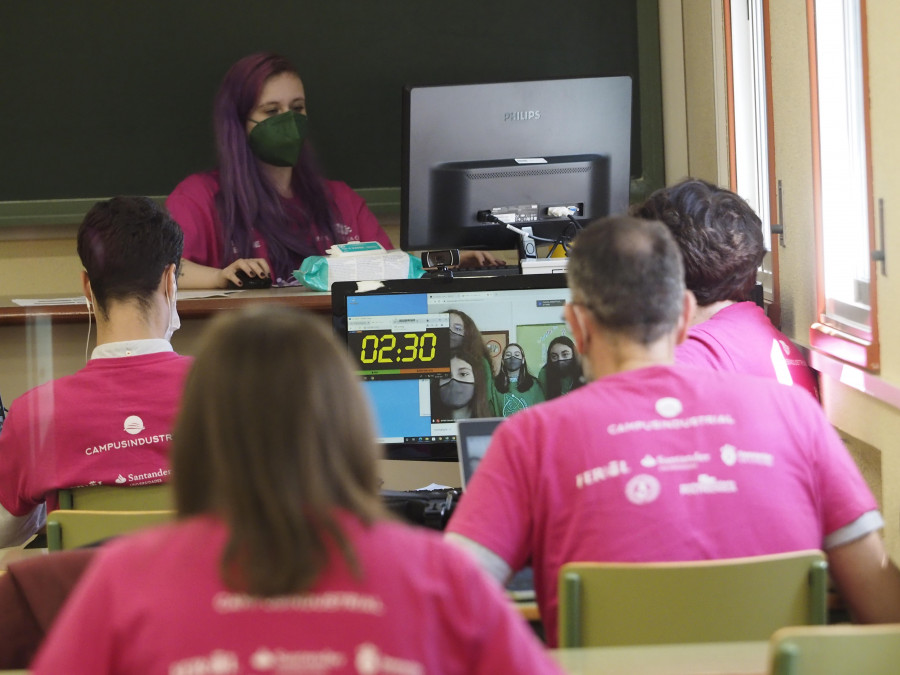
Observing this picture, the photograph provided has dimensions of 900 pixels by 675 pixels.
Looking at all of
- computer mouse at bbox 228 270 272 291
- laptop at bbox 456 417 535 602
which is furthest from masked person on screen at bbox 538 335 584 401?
computer mouse at bbox 228 270 272 291

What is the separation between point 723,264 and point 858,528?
0.85m

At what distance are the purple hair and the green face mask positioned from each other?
4 centimetres

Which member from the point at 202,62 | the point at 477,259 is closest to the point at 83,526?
the point at 477,259

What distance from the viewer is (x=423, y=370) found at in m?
2.01

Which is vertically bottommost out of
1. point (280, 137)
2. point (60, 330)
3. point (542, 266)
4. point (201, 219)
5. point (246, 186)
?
point (60, 330)

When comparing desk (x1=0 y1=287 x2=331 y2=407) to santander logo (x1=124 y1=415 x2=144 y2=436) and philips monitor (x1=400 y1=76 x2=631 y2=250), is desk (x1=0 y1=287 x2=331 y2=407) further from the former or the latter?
santander logo (x1=124 y1=415 x2=144 y2=436)

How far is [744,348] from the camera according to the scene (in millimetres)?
2107

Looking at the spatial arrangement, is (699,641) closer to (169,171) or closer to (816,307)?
(816,307)

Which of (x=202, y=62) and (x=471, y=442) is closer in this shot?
(x=471, y=442)

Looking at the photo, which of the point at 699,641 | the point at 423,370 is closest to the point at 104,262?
the point at 423,370

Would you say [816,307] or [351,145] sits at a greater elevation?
[351,145]

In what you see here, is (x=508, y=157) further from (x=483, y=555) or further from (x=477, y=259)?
(x=483, y=555)

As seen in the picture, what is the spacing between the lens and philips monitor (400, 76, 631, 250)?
2.74 metres

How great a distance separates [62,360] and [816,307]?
2.01m
